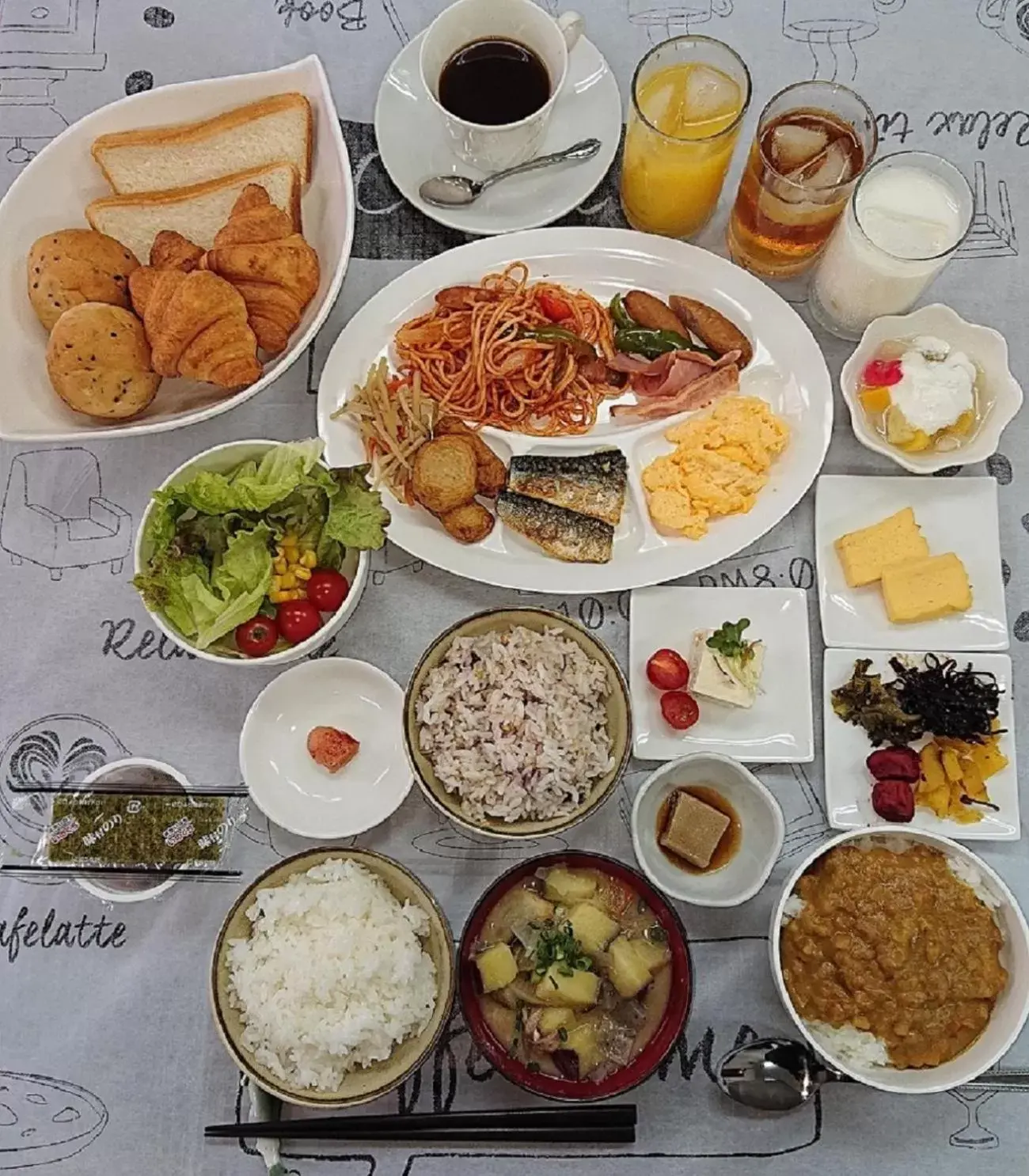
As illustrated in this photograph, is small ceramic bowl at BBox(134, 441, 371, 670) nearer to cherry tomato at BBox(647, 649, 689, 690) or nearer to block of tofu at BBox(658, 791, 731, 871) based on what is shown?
cherry tomato at BBox(647, 649, 689, 690)

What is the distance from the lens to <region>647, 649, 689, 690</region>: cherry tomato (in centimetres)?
238

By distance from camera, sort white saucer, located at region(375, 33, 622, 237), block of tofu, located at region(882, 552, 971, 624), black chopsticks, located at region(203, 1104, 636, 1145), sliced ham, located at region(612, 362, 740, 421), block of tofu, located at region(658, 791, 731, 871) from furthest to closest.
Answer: white saucer, located at region(375, 33, 622, 237) < sliced ham, located at region(612, 362, 740, 421) < block of tofu, located at region(882, 552, 971, 624) < block of tofu, located at region(658, 791, 731, 871) < black chopsticks, located at region(203, 1104, 636, 1145)

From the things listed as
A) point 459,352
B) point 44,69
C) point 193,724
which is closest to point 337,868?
point 193,724

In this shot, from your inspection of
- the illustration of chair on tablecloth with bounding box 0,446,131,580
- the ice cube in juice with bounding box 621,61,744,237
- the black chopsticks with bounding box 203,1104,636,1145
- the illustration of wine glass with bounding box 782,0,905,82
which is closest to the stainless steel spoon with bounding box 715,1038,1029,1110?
the black chopsticks with bounding box 203,1104,636,1145

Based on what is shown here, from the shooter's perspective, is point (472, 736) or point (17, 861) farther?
point (17, 861)

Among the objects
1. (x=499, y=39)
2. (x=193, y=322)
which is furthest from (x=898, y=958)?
(x=499, y=39)

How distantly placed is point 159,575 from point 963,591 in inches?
72.0

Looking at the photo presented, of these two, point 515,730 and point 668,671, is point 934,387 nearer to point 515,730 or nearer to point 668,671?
point 668,671

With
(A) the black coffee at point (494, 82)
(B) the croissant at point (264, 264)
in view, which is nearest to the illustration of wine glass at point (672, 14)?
(A) the black coffee at point (494, 82)

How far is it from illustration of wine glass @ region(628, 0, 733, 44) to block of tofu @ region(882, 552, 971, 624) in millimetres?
1551

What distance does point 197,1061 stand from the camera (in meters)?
2.32

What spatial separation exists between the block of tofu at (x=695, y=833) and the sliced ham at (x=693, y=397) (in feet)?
3.15

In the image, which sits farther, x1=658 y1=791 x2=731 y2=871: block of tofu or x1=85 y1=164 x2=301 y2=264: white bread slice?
x1=85 y1=164 x2=301 y2=264: white bread slice

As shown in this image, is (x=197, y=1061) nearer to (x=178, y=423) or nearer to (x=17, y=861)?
(x=17, y=861)
